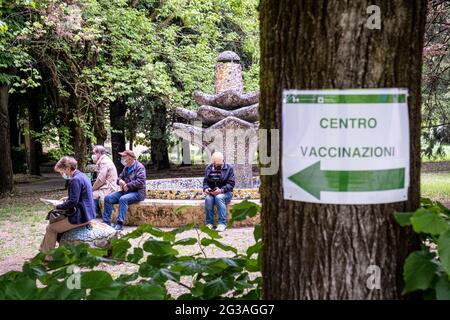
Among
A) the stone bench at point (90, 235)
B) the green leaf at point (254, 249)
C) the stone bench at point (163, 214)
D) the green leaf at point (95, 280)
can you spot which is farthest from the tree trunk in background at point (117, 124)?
the green leaf at point (95, 280)

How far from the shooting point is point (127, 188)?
10.9 metres

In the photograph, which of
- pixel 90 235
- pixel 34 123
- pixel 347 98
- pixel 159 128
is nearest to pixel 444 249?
pixel 347 98

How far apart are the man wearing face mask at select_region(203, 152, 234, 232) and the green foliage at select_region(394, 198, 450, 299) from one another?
899 cm

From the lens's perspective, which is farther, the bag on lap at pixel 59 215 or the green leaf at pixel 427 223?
the bag on lap at pixel 59 215

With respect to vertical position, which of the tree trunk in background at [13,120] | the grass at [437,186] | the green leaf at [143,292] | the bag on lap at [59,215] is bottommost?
the grass at [437,186]

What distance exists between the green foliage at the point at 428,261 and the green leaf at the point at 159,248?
36.8 inches

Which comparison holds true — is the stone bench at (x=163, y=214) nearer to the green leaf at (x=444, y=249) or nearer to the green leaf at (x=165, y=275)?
the green leaf at (x=165, y=275)

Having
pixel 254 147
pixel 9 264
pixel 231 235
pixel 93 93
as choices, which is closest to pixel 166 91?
pixel 93 93

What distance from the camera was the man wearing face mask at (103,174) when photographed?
34.9ft

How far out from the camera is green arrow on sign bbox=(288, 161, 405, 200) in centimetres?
171

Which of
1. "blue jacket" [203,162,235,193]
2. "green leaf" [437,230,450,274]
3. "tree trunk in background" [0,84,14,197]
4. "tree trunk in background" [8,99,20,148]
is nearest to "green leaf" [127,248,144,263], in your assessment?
"green leaf" [437,230,450,274]

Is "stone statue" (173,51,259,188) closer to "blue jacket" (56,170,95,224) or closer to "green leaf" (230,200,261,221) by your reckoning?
"blue jacket" (56,170,95,224)
